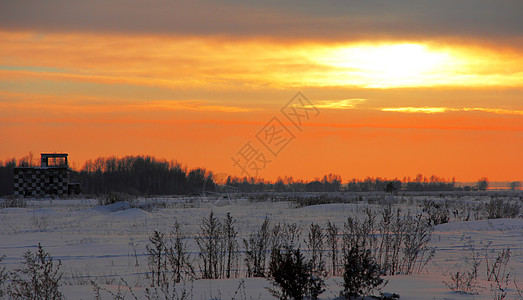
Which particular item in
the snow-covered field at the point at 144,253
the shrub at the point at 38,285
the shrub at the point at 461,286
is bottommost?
the snow-covered field at the point at 144,253

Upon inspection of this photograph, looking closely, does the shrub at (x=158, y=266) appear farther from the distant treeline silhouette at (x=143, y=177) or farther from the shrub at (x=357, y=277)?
the distant treeline silhouette at (x=143, y=177)

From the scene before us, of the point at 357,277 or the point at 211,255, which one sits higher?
the point at 357,277

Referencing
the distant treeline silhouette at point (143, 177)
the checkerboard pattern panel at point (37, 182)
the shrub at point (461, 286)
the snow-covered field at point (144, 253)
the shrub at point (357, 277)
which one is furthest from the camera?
the distant treeline silhouette at point (143, 177)

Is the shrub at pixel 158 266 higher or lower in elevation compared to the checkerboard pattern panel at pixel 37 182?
lower

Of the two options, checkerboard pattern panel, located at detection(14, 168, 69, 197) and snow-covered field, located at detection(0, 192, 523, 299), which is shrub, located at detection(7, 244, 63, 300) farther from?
checkerboard pattern panel, located at detection(14, 168, 69, 197)

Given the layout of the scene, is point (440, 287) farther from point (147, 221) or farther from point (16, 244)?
point (147, 221)

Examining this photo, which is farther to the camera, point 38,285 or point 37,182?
point 37,182

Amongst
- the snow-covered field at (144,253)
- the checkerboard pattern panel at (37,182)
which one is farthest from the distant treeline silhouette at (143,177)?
the snow-covered field at (144,253)

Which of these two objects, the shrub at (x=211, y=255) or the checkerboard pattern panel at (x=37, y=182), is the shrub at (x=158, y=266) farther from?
the checkerboard pattern panel at (x=37, y=182)

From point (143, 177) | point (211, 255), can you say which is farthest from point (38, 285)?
point (143, 177)

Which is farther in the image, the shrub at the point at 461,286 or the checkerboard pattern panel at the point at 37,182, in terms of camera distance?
the checkerboard pattern panel at the point at 37,182

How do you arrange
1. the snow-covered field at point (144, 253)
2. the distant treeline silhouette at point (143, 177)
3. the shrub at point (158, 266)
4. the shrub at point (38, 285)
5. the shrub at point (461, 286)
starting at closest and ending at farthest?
the shrub at point (38, 285), the shrub at point (461, 286), the snow-covered field at point (144, 253), the shrub at point (158, 266), the distant treeline silhouette at point (143, 177)

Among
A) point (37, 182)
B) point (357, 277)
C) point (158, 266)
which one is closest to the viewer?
point (357, 277)

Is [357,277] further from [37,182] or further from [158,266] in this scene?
[37,182]
